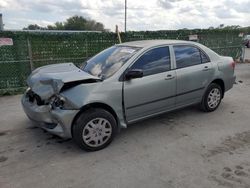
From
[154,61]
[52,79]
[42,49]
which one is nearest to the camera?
[52,79]

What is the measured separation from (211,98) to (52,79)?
11.0 ft

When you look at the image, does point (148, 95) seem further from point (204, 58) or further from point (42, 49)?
point (42, 49)

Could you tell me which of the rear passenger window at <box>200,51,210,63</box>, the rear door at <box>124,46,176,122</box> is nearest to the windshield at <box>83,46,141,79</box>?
the rear door at <box>124,46,176,122</box>

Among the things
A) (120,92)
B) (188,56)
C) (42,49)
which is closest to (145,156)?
(120,92)

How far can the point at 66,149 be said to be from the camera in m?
4.14

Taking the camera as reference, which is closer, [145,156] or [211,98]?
[145,156]

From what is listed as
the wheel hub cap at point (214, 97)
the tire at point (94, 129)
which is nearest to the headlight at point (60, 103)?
the tire at point (94, 129)

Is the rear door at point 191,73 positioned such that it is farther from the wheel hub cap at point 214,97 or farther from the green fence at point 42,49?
the green fence at point 42,49

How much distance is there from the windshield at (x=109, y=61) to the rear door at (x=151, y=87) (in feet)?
0.80

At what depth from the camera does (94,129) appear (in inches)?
156

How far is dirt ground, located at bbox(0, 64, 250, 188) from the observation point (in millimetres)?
3258

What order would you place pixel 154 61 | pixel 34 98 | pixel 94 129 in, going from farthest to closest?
1. pixel 154 61
2. pixel 34 98
3. pixel 94 129

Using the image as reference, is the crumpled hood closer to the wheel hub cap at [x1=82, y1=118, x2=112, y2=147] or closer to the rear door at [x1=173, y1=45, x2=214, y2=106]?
the wheel hub cap at [x1=82, y1=118, x2=112, y2=147]

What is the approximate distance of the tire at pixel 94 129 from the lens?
152 inches
